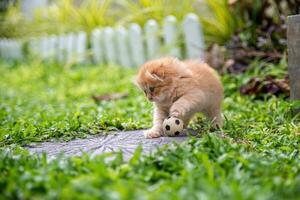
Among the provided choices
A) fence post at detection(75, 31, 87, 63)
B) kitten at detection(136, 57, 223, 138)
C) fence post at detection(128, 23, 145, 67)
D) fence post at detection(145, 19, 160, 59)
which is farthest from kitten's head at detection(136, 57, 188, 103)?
A: fence post at detection(75, 31, 87, 63)

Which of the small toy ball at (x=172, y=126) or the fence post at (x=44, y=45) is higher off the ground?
the fence post at (x=44, y=45)

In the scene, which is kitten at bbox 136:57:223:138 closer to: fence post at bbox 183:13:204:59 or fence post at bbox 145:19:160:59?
fence post at bbox 183:13:204:59

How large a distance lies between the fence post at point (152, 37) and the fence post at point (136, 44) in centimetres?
26

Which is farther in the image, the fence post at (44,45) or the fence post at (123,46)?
the fence post at (44,45)

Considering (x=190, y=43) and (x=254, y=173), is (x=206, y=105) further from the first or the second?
(x=190, y=43)

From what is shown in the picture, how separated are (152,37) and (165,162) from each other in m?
5.53

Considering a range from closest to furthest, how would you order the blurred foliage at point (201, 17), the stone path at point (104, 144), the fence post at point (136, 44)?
the stone path at point (104, 144) < the blurred foliage at point (201, 17) < the fence post at point (136, 44)

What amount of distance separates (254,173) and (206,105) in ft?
4.46

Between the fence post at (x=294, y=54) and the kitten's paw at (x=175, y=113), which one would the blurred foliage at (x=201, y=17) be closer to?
the fence post at (x=294, y=54)

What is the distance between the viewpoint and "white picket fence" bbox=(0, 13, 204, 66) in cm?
700

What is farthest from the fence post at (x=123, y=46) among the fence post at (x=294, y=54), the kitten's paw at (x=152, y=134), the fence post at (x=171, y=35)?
the kitten's paw at (x=152, y=134)

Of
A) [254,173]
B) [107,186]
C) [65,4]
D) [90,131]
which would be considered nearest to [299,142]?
[254,173]

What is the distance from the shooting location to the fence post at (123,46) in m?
8.60

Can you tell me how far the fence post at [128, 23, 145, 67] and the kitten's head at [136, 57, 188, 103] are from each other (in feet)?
15.4
